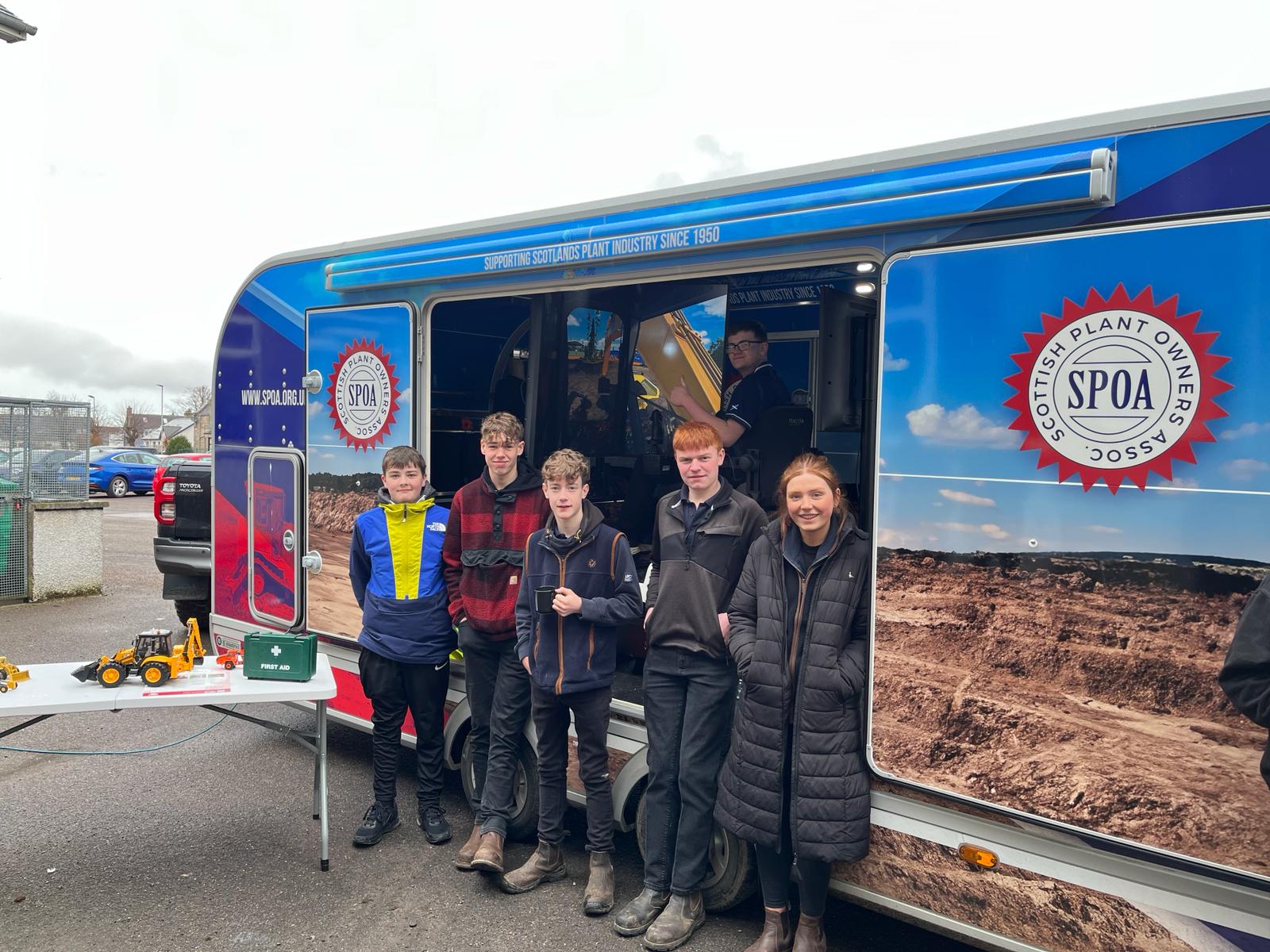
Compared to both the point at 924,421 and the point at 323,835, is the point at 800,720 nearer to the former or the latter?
the point at 924,421

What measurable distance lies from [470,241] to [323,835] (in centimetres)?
232

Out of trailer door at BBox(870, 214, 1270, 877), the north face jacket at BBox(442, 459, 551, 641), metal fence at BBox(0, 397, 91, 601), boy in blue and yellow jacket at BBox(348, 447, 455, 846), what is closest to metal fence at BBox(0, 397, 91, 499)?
metal fence at BBox(0, 397, 91, 601)

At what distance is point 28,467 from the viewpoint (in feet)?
30.4

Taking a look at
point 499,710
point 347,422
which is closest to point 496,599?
point 499,710

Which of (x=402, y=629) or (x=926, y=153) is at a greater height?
(x=926, y=153)

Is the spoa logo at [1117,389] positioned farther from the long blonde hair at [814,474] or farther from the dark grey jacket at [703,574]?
the dark grey jacket at [703,574]

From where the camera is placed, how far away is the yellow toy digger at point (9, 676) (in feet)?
11.4

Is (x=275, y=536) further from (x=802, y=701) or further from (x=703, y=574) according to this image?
(x=802, y=701)

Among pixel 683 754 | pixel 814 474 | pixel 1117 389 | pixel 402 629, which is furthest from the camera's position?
pixel 402 629

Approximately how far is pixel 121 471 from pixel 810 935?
76.8 ft

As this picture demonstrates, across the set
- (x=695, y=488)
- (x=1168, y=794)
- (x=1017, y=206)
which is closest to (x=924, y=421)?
(x=1017, y=206)

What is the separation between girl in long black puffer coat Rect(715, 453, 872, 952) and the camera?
286 centimetres

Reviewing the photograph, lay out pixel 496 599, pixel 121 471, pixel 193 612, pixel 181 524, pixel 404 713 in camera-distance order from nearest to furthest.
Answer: pixel 496 599
pixel 404 713
pixel 181 524
pixel 193 612
pixel 121 471

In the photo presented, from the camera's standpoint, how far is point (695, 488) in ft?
10.9
